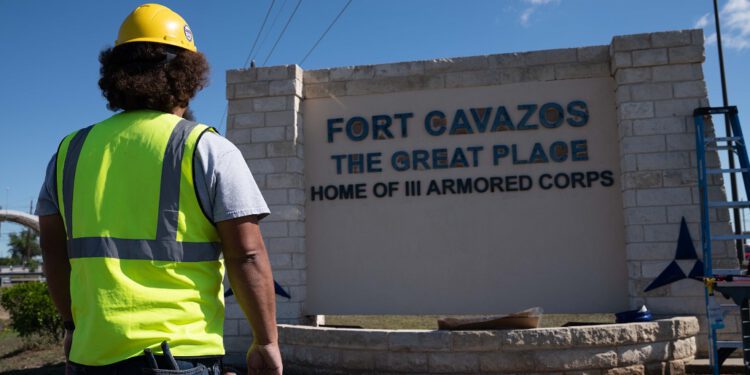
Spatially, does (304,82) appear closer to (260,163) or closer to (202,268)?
(260,163)

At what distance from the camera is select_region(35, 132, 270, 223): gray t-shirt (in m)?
1.82

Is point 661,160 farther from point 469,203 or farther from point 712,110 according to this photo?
point 469,203

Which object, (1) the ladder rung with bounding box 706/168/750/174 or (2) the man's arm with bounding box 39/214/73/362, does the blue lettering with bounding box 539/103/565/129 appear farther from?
(2) the man's arm with bounding box 39/214/73/362

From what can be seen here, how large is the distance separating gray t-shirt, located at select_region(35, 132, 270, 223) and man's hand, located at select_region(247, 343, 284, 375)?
394 mm

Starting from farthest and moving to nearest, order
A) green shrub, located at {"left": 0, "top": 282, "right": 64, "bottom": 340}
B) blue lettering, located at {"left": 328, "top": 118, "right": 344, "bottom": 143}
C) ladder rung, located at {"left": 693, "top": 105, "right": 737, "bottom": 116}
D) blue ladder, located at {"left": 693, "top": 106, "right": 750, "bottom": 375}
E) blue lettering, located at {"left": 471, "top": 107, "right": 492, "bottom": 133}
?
green shrub, located at {"left": 0, "top": 282, "right": 64, "bottom": 340} → blue lettering, located at {"left": 328, "top": 118, "right": 344, "bottom": 143} → blue lettering, located at {"left": 471, "top": 107, "right": 492, "bottom": 133} → ladder rung, located at {"left": 693, "top": 105, "right": 737, "bottom": 116} → blue ladder, located at {"left": 693, "top": 106, "right": 750, "bottom": 375}

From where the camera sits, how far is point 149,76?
199 cm

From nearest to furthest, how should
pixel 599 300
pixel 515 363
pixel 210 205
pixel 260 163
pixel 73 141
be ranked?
pixel 210 205
pixel 73 141
pixel 515 363
pixel 599 300
pixel 260 163

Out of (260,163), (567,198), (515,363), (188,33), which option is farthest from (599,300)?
(188,33)

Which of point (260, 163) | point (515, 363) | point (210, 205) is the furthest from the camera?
point (260, 163)

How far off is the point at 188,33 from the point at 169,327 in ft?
3.28

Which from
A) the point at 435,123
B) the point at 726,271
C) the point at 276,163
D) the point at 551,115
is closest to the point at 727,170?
the point at 726,271

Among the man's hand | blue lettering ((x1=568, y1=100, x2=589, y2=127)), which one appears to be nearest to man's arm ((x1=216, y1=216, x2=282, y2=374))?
the man's hand

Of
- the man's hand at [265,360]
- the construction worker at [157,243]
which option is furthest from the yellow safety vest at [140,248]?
the man's hand at [265,360]

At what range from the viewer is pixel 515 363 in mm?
6168
